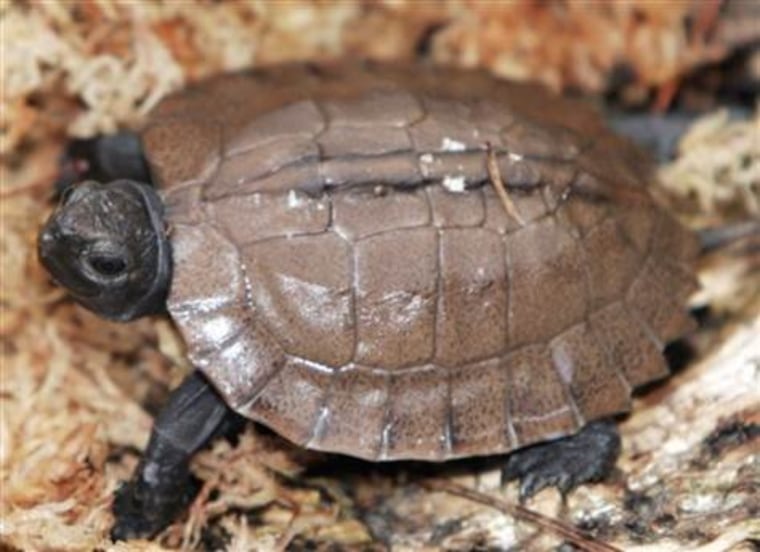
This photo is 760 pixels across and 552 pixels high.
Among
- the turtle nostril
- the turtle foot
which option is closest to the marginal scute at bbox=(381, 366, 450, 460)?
the turtle foot

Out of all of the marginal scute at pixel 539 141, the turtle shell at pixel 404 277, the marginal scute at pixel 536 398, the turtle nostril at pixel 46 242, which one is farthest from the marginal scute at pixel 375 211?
the turtle nostril at pixel 46 242

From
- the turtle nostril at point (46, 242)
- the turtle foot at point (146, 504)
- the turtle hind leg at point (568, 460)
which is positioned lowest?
the turtle foot at point (146, 504)

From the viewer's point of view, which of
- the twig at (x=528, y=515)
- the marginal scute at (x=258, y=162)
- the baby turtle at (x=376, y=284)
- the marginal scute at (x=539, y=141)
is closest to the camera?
the twig at (x=528, y=515)

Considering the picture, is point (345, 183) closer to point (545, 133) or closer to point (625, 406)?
point (545, 133)

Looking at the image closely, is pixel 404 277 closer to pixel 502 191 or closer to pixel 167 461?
pixel 502 191

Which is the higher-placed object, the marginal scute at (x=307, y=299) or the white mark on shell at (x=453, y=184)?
the white mark on shell at (x=453, y=184)

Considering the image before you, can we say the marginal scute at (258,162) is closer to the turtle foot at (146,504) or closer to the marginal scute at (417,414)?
the marginal scute at (417,414)

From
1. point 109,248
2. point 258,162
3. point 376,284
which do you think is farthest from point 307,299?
point 109,248

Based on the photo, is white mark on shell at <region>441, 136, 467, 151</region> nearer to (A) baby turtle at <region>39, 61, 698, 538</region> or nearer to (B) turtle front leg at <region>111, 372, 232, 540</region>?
(A) baby turtle at <region>39, 61, 698, 538</region>
